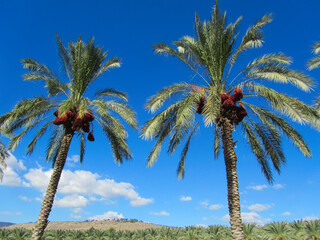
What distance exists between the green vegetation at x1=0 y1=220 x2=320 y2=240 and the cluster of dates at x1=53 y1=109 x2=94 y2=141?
717cm

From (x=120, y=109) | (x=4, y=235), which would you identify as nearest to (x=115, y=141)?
(x=120, y=109)

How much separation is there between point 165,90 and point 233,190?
18.0ft

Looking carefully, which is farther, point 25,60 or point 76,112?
point 25,60

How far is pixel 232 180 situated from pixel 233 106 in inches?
122

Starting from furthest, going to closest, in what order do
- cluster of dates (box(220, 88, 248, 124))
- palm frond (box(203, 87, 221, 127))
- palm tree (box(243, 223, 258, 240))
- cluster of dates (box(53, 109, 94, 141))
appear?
cluster of dates (box(53, 109, 94, 141)), palm tree (box(243, 223, 258, 240)), cluster of dates (box(220, 88, 248, 124)), palm frond (box(203, 87, 221, 127))

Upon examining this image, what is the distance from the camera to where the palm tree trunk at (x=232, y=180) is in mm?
9672

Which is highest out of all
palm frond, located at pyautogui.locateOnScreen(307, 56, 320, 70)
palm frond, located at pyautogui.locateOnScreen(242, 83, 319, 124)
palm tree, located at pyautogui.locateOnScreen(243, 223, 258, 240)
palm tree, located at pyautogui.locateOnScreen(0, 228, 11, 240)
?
palm frond, located at pyautogui.locateOnScreen(307, 56, 320, 70)

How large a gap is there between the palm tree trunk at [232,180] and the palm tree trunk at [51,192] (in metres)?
8.02

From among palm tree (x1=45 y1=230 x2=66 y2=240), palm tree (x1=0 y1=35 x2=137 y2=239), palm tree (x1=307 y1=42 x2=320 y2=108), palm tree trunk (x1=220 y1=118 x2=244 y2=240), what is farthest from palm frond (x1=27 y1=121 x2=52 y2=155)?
palm tree (x1=307 y1=42 x2=320 y2=108)

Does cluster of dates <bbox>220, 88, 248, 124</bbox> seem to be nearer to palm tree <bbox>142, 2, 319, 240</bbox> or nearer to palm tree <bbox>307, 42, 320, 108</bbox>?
palm tree <bbox>142, 2, 319, 240</bbox>

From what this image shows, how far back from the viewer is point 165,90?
41.3 ft

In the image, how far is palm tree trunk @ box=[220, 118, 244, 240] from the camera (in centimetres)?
967

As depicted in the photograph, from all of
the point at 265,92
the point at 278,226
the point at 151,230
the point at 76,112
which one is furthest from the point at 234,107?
the point at 151,230

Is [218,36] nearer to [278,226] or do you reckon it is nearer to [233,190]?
[233,190]
